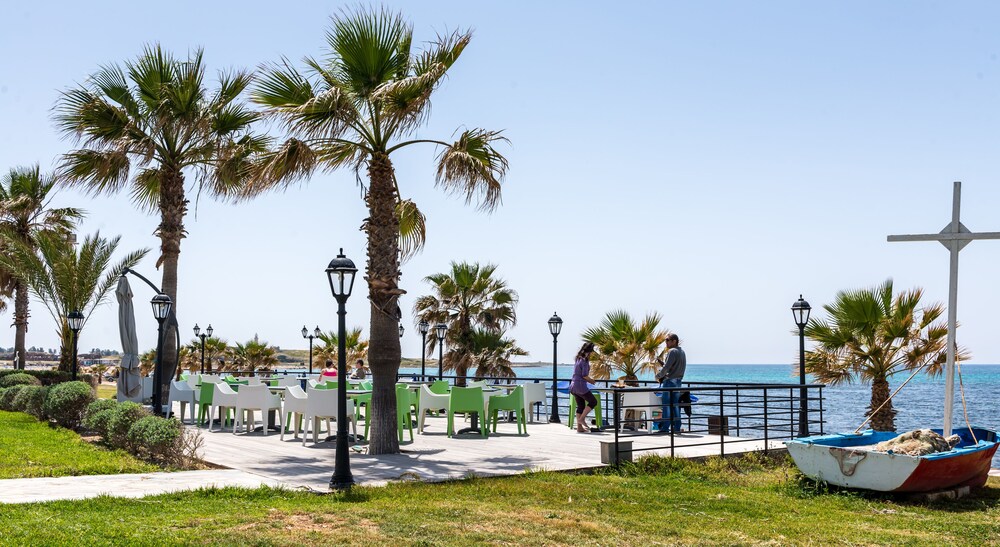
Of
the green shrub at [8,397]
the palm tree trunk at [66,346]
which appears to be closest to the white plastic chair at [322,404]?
the green shrub at [8,397]

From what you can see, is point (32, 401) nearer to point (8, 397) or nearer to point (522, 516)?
point (8, 397)

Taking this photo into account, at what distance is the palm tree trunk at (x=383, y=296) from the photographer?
1153cm

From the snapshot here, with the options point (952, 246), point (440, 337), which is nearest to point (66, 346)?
point (440, 337)

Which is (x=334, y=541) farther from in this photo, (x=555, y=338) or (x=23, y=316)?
(x=23, y=316)

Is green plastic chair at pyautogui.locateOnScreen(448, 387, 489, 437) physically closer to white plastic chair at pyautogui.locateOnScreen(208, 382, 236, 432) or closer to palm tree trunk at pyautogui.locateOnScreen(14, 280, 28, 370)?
white plastic chair at pyautogui.locateOnScreen(208, 382, 236, 432)

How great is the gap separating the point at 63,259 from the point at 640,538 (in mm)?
22825

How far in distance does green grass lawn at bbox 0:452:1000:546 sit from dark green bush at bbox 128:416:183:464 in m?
2.40

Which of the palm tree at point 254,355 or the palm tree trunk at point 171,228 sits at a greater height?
the palm tree trunk at point 171,228

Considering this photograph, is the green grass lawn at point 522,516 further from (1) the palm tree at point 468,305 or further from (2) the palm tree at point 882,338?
(1) the palm tree at point 468,305

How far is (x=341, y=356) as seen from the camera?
902cm

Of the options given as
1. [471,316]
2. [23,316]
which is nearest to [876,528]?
[471,316]

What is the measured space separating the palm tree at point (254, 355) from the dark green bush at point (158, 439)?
28.0 meters

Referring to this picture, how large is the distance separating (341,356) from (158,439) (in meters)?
3.01

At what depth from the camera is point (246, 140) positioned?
734 inches
